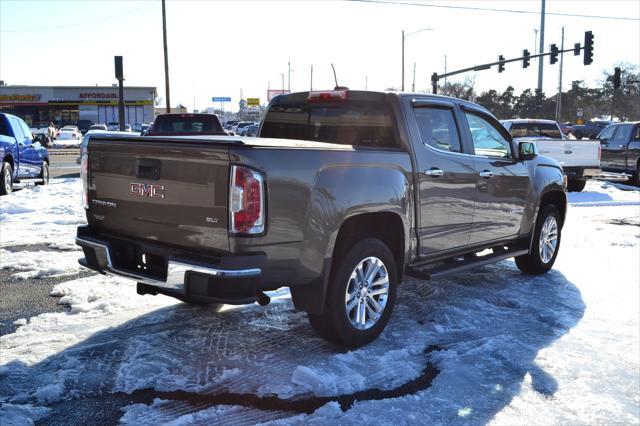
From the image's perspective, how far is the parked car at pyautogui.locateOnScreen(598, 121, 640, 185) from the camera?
18.5 m

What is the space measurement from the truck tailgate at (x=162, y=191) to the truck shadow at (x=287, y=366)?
2.93 feet

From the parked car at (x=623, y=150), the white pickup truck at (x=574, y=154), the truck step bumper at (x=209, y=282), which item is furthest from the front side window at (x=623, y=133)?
the truck step bumper at (x=209, y=282)

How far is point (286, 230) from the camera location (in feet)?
12.3

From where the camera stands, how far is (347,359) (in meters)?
4.24

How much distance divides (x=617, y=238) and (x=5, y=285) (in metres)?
8.45

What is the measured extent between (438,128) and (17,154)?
11236 mm

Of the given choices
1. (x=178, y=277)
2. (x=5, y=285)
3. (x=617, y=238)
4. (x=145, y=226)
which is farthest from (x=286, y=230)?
(x=617, y=238)

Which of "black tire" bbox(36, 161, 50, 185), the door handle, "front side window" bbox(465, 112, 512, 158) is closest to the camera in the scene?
the door handle

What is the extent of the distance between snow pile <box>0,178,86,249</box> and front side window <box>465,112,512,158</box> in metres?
5.33

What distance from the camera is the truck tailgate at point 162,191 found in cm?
360

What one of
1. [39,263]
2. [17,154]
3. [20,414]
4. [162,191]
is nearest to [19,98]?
[17,154]

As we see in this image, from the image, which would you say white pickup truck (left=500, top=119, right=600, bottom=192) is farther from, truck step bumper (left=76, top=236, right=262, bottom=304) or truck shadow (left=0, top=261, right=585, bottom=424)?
truck step bumper (left=76, top=236, right=262, bottom=304)

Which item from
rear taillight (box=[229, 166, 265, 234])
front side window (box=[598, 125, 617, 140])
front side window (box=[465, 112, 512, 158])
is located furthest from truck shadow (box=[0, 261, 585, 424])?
front side window (box=[598, 125, 617, 140])

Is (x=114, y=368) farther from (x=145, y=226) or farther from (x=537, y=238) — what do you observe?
(x=537, y=238)
